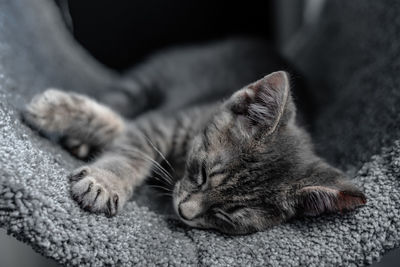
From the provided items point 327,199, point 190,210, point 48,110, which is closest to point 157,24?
point 48,110

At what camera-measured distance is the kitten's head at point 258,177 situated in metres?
0.98

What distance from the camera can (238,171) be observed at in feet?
3.27

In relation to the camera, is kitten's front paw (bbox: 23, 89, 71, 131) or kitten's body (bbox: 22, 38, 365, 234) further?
kitten's front paw (bbox: 23, 89, 71, 131)

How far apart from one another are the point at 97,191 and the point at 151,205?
0.23m

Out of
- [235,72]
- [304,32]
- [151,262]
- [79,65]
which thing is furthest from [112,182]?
[304,32]

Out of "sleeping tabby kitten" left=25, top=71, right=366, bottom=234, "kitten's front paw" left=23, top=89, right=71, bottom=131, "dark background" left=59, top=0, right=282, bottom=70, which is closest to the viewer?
"sleeping tabby kitten" left=25, top=71, right=366, bottom=234

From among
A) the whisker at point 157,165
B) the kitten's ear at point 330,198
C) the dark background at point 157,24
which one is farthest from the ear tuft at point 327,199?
the dark background at point 157,24

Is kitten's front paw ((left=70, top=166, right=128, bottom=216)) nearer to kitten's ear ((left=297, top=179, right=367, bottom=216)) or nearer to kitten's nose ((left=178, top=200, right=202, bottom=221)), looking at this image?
kitten's nose ((left=178, top=200, right=202, bottom=221))

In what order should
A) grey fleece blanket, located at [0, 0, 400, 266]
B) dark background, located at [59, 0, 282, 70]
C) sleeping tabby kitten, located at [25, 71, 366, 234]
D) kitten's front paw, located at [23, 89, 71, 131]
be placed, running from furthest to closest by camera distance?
1. dark background, located at [59, 0, 282, 70]
2. kitten's front paw, located at [23, 89, 71, 131]
3. sleeping tabby kitten, located at [25, 71, 366, 234]
4. grey fleece blanket, located at [0, 0, 400, 266]

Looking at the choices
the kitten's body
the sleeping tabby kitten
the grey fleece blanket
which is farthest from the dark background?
the sleeping tabby kitten

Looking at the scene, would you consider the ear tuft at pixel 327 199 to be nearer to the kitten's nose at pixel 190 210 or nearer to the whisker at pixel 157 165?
the kitten's nose at pixel 190 210

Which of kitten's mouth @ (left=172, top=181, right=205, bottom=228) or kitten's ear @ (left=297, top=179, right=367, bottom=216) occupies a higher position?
kitten's ear @ (left=297, top=179, right=367, bottom=216)

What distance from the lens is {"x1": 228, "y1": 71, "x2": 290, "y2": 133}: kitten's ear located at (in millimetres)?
985

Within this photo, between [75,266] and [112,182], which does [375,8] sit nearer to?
[112,182]
